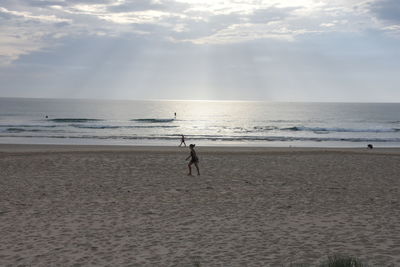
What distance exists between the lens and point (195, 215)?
11.0 meters

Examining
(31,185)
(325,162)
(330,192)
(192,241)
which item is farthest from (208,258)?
(325,162)

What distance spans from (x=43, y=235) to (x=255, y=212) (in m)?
5.48

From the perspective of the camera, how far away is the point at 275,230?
31.3 ft

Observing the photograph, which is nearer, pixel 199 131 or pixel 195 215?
pixel 195 215

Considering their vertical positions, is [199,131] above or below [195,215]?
above

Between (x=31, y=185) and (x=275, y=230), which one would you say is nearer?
(x=275, y=230)

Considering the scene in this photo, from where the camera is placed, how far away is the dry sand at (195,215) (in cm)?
794

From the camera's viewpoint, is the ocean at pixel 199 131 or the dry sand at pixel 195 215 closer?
the dry sand at pixel 195 215

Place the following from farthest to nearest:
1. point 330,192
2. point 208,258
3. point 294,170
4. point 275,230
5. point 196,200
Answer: point 294,170 < point 330,192 < point 196,200 < point 275,230 < point 208,258

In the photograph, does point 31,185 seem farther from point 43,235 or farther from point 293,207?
point 293,207

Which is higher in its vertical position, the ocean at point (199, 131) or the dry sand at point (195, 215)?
the ocean at point (199, 131)

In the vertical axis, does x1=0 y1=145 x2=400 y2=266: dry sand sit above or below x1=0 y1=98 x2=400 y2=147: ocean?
below

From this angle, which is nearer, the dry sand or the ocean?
the dry sand

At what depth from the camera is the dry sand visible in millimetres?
7941
